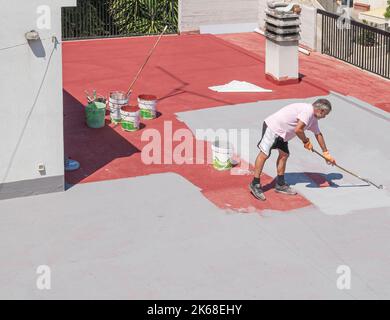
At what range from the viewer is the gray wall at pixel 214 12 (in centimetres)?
2522

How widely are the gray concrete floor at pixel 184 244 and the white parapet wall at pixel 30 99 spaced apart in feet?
1.39

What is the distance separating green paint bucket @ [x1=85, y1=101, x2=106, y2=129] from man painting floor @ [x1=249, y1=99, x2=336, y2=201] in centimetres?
428

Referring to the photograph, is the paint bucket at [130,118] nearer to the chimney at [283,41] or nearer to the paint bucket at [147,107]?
the paint bucket at [147,107]

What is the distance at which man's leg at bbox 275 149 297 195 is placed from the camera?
1227cm

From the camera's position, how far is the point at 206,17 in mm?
25453

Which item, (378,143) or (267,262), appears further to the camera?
(378,143)

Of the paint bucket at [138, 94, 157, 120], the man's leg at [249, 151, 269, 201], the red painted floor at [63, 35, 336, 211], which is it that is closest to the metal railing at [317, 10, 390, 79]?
the red painted floor at [63, 35, 336, 211]

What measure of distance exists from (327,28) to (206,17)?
452cm

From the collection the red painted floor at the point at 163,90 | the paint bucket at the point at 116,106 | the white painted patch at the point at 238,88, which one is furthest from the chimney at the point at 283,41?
the paint bucket at the point at 116,106

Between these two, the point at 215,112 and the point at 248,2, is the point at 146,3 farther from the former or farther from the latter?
the point at 215,112

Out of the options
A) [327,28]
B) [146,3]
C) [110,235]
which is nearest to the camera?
[110,235]

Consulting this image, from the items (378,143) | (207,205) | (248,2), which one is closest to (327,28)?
(248,2)

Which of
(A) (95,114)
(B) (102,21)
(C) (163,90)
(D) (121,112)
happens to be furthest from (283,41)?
(B) (102,21)
